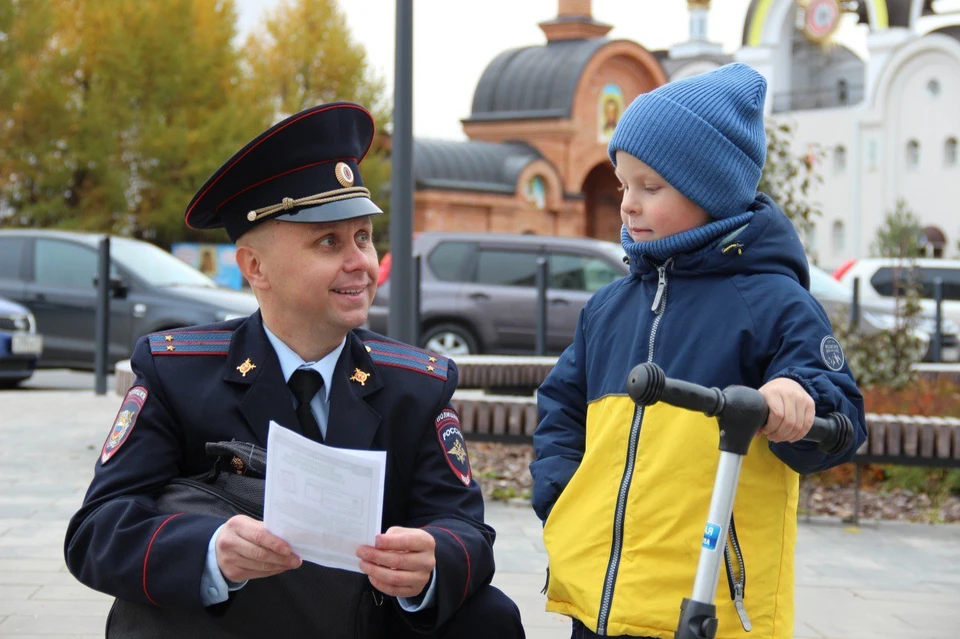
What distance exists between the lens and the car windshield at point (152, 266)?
1271cm

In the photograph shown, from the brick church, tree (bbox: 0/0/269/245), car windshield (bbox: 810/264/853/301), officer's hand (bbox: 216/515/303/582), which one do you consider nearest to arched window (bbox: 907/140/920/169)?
the brick church

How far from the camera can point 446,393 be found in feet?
9.55

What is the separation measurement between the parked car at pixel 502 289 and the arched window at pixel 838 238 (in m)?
48.3

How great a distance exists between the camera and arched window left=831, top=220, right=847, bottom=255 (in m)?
60.5

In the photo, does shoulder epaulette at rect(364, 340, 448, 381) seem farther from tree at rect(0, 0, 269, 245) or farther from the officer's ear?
tree at rect(0, 0, 269, 245)

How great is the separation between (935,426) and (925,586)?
1.19 metres

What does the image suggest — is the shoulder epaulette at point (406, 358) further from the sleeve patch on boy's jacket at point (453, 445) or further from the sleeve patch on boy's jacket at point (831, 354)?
the sleeve patch on boy's jacket at point (831, 354)

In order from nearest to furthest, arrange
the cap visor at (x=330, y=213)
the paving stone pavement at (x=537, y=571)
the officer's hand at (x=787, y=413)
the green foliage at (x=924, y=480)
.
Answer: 1. the officer's hand at (x=787, y=413)
2. the cap visor at (x=330, y=213)
3. the paving stone pavement at (x=537, y=571)
4. the green foliage at (x=924, y=480)

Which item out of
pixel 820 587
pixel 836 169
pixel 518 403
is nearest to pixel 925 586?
pixel 820 587

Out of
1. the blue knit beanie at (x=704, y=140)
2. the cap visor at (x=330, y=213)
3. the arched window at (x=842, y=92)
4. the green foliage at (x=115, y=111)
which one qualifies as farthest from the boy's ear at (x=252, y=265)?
the arched window at (x=842, y=92)

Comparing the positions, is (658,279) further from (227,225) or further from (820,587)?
(820,587)

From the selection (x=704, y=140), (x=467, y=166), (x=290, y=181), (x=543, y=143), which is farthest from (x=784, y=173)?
(x=543, y=143)

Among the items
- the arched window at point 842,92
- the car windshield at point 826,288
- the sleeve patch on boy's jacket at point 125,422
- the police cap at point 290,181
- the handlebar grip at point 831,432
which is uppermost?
the arched window at point 842,92

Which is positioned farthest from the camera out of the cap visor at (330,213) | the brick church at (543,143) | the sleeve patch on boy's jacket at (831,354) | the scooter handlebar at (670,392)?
the brick church at (543,143)
